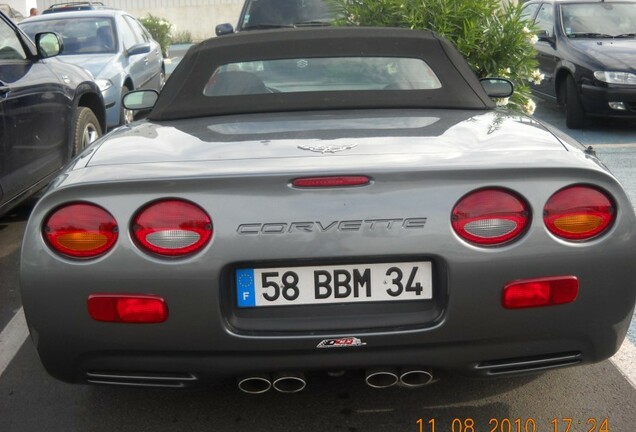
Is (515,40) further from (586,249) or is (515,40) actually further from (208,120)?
(586,249)

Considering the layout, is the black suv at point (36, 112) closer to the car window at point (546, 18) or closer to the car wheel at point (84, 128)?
the car wheel at point (84, 128)

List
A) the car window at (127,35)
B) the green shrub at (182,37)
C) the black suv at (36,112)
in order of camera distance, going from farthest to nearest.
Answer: the green shrub at (182,37)
the car window at (127,35)
the black suv at (36,112)

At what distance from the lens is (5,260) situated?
5473 mm

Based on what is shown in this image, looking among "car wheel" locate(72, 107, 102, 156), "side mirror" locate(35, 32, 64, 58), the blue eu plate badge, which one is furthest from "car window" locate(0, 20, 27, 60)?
the blue eu plate badge

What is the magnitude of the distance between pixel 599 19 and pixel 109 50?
19.5ft

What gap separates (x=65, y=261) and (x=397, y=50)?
202 cm

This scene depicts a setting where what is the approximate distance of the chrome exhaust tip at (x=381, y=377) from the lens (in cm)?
279

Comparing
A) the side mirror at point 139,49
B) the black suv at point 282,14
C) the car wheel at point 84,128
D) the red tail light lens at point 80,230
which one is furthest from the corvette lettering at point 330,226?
the side mirror at point 139,49

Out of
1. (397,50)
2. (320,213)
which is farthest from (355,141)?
(397,50)

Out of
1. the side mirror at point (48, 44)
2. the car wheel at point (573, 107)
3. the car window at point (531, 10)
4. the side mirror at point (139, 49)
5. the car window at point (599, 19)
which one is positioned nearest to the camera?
the side mirror at point (48, 44)

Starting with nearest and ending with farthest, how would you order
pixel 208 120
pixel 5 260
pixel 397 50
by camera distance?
pixel 208 120, pixel 397 50, pixel 5 260

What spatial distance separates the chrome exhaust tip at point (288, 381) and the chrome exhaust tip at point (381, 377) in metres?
0.21

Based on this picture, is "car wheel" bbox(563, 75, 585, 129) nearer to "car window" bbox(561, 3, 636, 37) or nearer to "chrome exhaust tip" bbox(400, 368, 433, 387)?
"car window" bbox(561, 3, 636, 37)

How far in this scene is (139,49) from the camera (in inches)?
433
